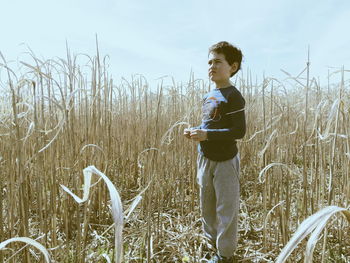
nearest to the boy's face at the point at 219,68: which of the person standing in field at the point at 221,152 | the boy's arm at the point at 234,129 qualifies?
the person standing in field at the point at 221,152

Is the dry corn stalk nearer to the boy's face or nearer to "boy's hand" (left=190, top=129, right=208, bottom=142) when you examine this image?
"boy's hand" (left=190, top=129, right=208, bottom=142)

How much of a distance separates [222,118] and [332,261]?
0.79 m

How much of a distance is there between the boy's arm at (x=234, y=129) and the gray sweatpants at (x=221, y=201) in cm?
12

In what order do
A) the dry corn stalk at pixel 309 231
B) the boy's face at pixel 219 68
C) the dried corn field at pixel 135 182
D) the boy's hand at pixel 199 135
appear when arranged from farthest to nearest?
the boy's face at pixel 219 68 < the boy's hand at pixel 199 135 < the dried corn field at pixel 135 182 < the dry corn stalk at pixel 309 231

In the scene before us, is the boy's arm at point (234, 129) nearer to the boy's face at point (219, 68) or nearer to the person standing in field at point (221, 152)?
the person standing in field at point (221, 152)

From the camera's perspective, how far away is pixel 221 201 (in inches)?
46.4

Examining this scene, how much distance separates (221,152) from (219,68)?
0.39 metres

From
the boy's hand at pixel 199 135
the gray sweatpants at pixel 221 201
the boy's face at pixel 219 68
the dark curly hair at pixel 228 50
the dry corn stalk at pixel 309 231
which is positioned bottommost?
the gray sweatpants at pixel 221 201

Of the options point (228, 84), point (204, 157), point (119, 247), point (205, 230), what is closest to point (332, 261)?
point (205, 230)

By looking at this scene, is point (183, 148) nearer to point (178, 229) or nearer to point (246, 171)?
point (178, 229)

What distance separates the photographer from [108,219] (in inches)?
59.6

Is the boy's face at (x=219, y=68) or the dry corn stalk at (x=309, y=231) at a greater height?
the boy's face at (x=219, y=68)

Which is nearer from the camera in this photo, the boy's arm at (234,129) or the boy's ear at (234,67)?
the boy's arm at (234,129)

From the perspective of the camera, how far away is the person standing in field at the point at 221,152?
3.80 feet
